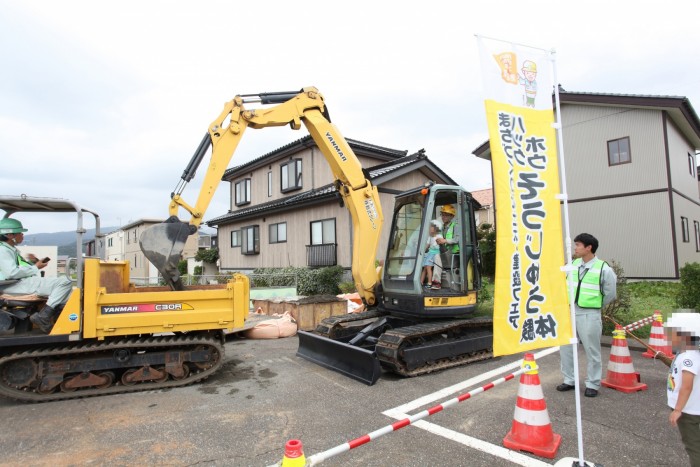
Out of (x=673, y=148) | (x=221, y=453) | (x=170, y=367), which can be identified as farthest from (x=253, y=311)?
(x=673, y=148)

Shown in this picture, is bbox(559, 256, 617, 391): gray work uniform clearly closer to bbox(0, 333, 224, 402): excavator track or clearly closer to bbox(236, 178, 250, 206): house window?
bbox(0, 333, 224, 402): excavator track

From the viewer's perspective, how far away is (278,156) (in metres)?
19.5

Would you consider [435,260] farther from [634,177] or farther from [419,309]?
[634,177]

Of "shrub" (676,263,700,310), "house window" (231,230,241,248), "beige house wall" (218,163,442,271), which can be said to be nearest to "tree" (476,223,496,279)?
"beige house wall" (218,163,442,271)

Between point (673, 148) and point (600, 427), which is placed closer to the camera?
point (600, 427)

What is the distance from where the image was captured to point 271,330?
8.31 metres

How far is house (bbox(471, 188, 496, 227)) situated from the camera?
2809cm

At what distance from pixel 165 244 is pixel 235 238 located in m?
17.7

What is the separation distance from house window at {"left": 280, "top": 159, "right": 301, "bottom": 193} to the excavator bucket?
42.9 feet

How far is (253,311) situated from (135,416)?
255 inches

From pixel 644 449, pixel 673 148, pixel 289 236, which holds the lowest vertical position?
pixel 644 449

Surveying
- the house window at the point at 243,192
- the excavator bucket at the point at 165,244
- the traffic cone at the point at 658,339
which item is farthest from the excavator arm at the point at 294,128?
the house window at the point at 243,192

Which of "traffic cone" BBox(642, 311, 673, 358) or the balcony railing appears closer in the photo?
"traffic cone" BBox(642, 311, 673, 358)

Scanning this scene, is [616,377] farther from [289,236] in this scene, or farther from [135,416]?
[289,236]
